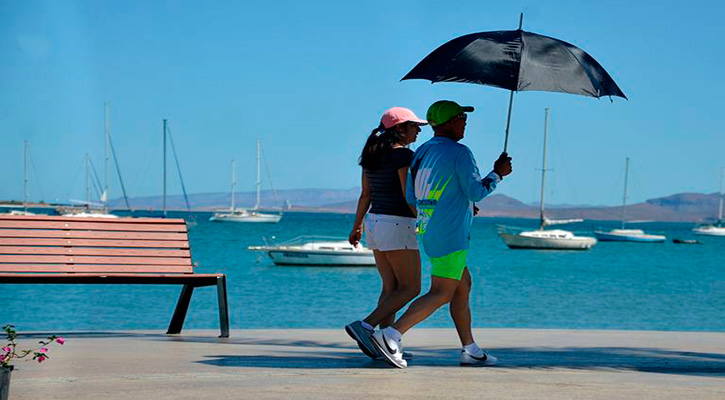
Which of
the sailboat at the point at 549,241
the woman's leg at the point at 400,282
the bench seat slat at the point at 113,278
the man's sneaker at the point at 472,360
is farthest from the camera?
the sailboat at the point at 549,241

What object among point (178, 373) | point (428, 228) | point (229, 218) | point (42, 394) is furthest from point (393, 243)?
point (229, 218)

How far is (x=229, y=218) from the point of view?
138875 millimetres

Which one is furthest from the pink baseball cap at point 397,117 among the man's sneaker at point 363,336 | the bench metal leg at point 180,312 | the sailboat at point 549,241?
the sailboat at point 549,241

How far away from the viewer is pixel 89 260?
8.76m

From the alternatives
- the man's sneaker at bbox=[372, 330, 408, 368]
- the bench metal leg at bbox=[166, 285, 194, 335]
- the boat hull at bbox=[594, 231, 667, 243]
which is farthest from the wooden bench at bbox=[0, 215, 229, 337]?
the boat hull at bbox=[594, 231, 667, 243]

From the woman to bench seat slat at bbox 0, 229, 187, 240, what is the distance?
7.81 ft

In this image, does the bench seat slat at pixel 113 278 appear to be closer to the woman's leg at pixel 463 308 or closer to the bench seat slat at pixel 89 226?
the bench seat slat at pixel 89 226

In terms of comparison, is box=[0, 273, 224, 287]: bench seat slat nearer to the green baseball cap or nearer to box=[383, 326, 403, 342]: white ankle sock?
box=[383, 326, 403, 342]: white ankle sock

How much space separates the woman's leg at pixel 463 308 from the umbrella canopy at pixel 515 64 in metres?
1.21

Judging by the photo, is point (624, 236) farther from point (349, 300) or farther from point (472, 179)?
point (472, 179)

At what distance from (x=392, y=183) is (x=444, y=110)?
610 mm

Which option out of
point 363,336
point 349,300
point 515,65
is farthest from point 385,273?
point 349,300

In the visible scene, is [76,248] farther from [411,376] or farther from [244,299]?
[244,299]

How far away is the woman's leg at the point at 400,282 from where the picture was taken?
23.3 feet
